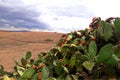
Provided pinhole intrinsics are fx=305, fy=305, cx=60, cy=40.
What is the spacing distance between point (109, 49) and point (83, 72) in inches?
13.7

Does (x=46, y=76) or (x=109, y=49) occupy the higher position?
(x=109, y=49)

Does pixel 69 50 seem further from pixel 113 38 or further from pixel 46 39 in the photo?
pixel 46 39

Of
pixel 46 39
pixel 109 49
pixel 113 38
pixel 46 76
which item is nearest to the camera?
pixel 109 49

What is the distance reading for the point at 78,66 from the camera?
3010 millimetres

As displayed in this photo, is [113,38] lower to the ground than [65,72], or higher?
higher

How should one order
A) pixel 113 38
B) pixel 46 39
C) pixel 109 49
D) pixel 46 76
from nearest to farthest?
pixel 109 49 → pixel 46 76 → pixel 113 38 → pixel 46 39

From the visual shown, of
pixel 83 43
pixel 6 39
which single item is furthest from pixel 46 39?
pixel 83 43

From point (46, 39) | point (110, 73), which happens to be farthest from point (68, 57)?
point (46, 39)

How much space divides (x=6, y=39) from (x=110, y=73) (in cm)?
1127

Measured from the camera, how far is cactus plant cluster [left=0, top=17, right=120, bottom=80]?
2.79m

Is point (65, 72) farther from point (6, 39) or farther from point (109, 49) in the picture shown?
point (6, 39)

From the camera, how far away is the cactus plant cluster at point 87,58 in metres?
2.79

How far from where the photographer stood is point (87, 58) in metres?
2.94

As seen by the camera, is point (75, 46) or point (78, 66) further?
point (75, 46)
